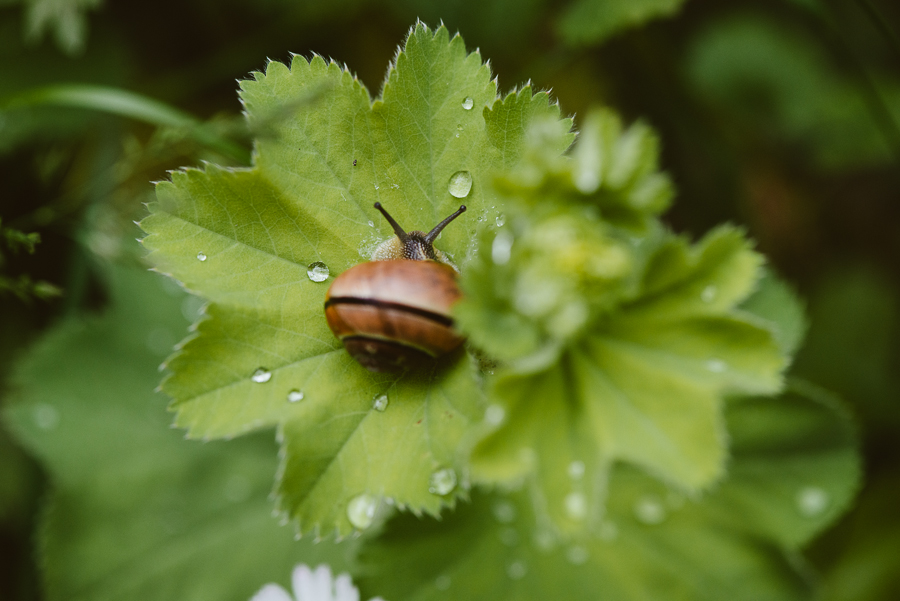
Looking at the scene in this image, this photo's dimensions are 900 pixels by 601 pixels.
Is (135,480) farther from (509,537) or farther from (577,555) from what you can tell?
(577,555)

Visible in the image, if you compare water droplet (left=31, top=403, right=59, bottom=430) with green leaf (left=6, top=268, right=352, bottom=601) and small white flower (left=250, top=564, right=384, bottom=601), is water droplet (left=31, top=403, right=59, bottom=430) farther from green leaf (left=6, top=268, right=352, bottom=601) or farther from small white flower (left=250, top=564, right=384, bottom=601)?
small white flower (left=250, top=564, right=384, bottom=601)

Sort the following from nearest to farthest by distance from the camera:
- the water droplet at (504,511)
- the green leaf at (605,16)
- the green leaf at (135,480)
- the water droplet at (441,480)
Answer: the water droplet at (441,480), the water droplet at (504,511), the green leaf at (135,480), the green leaf at (605,16)

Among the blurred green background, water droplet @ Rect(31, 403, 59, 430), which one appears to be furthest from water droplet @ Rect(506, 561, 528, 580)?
water droplet @ Rect(31, 403, 59, 430)

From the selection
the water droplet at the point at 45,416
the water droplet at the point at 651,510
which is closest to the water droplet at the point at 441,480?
the water droplet at the point at 651,510

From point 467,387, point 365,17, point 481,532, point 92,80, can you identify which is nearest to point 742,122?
point 365,17

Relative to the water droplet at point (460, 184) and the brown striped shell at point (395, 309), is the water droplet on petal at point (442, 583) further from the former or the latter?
the water droplet at point (460, 184)

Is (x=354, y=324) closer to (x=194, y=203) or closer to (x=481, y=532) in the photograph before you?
(x=194, y=203)
